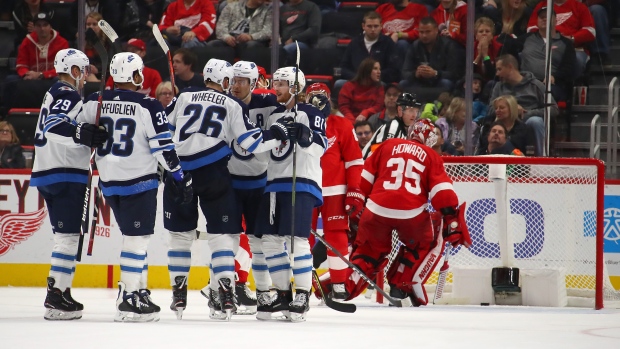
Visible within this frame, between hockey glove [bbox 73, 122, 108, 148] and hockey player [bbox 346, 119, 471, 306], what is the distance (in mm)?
2048

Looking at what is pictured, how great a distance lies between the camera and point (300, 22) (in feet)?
29.2

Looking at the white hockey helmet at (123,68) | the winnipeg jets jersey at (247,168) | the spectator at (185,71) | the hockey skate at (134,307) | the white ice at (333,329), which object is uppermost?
the spectator at (185,71)

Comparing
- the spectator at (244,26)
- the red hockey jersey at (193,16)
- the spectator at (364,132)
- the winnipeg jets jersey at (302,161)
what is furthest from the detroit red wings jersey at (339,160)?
the red hockey jersey at (193,16)

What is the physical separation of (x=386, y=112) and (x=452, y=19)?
937 mm

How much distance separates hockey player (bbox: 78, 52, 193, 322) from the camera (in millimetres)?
5180

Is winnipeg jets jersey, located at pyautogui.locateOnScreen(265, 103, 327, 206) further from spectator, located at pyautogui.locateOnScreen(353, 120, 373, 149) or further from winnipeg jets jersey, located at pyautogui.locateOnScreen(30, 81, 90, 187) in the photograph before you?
spectator, located at pyautogui.locateOnScreen(353, 120, 373, 149)

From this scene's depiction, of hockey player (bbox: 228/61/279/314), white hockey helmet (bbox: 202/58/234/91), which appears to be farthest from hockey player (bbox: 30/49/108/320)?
hockey player (bbox: 228/61/279/314)

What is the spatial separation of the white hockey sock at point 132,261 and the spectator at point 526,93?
370cm

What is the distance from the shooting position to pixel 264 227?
5523 millimetres

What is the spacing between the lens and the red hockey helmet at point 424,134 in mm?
6684

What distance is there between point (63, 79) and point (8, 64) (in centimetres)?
393

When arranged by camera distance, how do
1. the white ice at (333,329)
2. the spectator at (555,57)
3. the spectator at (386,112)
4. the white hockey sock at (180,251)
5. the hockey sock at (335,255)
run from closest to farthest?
the white ice at (333,329), the white hockey sock at (180,251), the hockey sock at (335,255), the spectator at (555,57), the spectator at (386,112)

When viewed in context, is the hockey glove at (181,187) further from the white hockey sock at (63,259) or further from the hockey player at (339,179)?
the hockey player at (339,179)

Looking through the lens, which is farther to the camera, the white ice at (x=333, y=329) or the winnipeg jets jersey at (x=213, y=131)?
the winnipeg jets jersey at (x=213, y=131)
